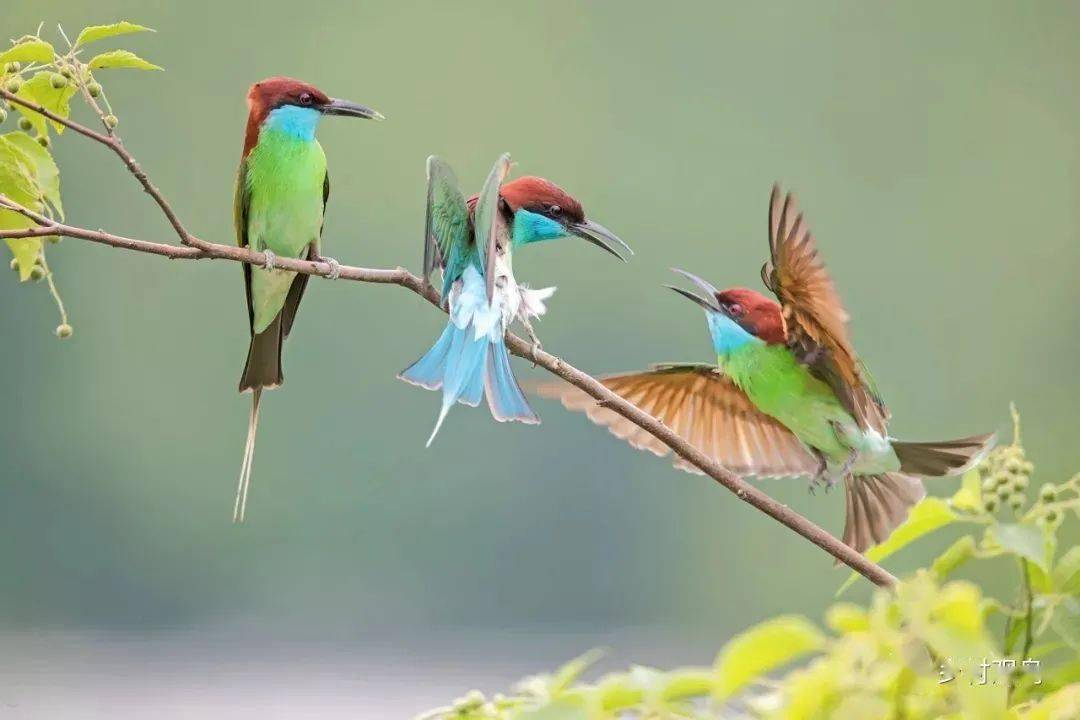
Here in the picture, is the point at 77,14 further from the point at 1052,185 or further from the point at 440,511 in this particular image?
the point at 1052,185

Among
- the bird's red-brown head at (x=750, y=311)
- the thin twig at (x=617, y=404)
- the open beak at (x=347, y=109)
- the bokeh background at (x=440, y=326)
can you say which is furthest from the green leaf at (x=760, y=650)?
the bokeh background at (x=440, y=326)

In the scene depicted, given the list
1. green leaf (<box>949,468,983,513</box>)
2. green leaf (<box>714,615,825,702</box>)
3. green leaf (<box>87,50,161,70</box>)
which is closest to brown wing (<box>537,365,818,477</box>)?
green leaf (<box>87,50,161,70</box>)

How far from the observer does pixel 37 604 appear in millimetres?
14953

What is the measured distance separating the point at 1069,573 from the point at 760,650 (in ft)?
0.74

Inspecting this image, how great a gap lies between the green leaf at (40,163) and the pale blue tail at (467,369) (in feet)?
1.15

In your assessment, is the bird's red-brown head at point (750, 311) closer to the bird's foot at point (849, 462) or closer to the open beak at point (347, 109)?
the bird's foot at point (849, 462)

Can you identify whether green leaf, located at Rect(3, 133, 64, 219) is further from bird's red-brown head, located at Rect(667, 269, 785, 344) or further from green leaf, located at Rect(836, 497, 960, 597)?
bird's red-brown head, located at Rect(667, 269, 785, 344)

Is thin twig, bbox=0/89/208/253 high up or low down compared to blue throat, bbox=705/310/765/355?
up

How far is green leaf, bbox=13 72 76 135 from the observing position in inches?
46.8

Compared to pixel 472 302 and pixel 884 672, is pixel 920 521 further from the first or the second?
pixel 472 302

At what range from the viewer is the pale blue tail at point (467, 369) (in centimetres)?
142

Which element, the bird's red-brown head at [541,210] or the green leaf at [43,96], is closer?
the green leaf at [43,96]

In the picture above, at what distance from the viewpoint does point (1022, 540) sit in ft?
2.34

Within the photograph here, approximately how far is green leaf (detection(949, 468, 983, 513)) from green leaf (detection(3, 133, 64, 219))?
659mm
